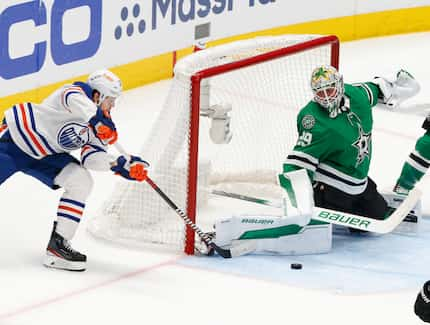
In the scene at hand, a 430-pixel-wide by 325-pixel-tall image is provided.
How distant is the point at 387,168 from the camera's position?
23.6 ft

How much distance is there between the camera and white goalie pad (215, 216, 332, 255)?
5875 millimetres

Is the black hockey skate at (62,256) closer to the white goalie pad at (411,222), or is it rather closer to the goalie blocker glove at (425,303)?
the white goalie pad at (411,222)

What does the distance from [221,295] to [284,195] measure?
1.76ft

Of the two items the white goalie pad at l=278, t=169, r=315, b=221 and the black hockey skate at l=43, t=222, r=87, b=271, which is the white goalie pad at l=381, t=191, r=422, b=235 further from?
the black hockey skate at l=43, t=222, r=87, b=271

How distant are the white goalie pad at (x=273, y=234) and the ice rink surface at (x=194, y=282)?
0.19ft

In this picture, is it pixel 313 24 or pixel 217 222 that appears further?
pixel 313 24

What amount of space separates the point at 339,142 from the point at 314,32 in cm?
326

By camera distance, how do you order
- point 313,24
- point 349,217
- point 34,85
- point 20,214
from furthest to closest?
point 313,24 → point 34,85 → point 20,214 → point 349,217

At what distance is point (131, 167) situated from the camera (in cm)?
559

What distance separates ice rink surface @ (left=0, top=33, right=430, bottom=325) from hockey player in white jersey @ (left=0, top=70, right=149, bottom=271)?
0.58 ft

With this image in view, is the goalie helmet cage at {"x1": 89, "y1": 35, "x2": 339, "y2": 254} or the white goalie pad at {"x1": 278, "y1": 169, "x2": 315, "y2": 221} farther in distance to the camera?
the goalie helmet cage at {"x1": 89, "y1": 35, "x2": 339, "y2": 254}

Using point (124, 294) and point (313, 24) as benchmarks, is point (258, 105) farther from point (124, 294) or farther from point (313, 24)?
point (313, 24)

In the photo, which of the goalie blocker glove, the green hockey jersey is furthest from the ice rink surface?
the goalie blocker glove

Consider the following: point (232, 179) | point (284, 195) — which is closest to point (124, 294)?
point (284, 195)
